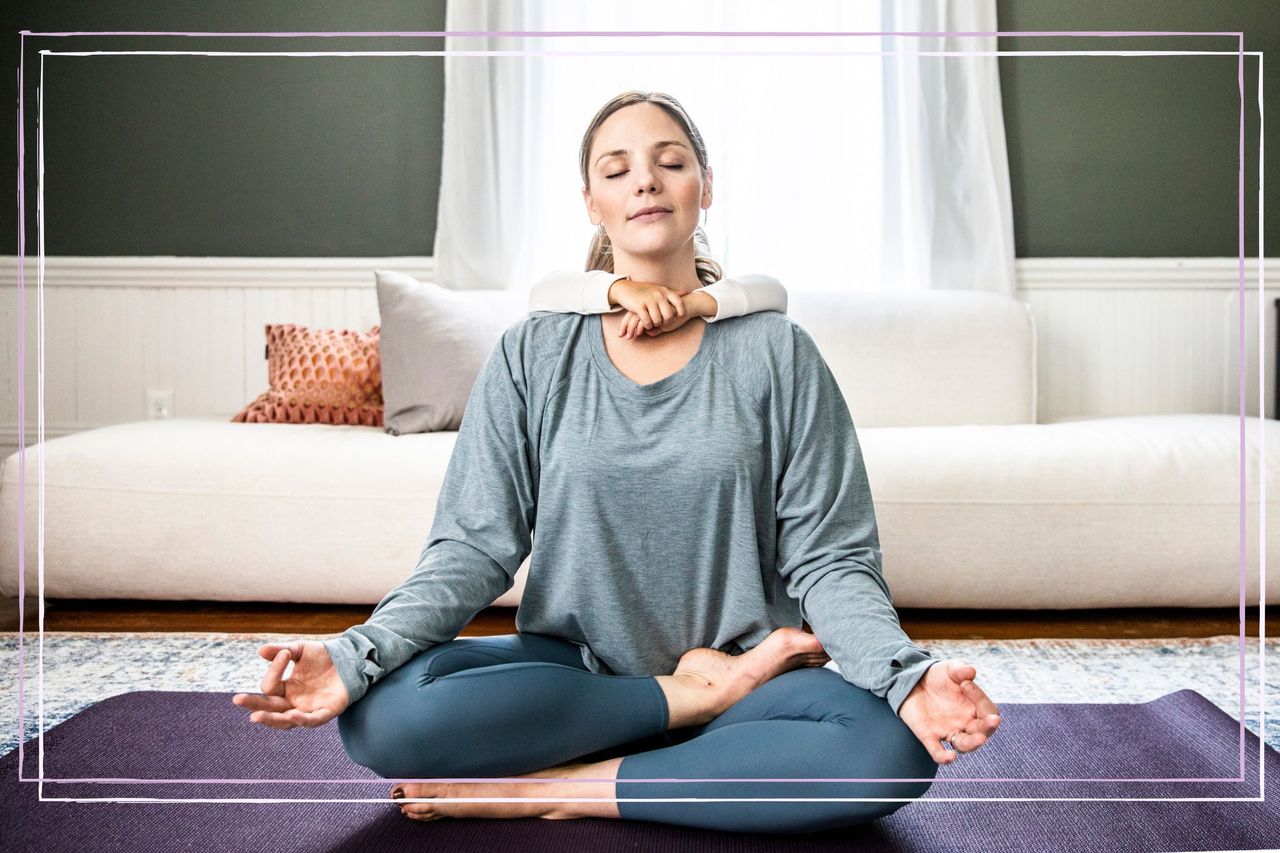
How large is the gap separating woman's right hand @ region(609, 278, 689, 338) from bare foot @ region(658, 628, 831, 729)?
414 millimetres

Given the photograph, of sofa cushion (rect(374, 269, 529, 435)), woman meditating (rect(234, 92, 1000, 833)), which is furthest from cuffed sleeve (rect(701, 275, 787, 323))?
sofa cushion (rect(374, 269, 529, 435))

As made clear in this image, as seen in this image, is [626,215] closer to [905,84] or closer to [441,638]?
[441,638]

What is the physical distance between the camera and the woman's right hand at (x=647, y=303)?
4.31 ft

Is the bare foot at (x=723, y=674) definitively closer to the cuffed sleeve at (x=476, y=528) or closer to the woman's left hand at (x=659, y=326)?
the cuffed sleeve at (x=476, y=528)

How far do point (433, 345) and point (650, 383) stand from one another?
149 centimetres

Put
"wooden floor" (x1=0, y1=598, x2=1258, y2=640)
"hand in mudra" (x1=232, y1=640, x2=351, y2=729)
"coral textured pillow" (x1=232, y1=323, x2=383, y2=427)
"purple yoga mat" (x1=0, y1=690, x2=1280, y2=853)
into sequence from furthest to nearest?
"coral textured pillow" (x1=232, y1=323, x2=383, y2=427), "wooden floor" (x1=0, y1=598, x2=1258, y2=640), "purple yoga mat" (x1=0, y1=690, x2=1280, y2=853), "hand in mudra" (x1=232, y1=640, x2=351, y2=729)

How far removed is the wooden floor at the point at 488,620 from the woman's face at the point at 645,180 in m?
1.16

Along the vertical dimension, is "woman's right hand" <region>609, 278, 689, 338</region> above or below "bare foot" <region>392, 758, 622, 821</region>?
above

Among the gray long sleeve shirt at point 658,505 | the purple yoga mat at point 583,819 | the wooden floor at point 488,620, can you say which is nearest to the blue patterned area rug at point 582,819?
the purple yoga mat at point 583,819

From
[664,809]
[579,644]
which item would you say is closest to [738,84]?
[579,644]

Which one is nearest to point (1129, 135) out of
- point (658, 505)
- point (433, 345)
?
point (433, 345)

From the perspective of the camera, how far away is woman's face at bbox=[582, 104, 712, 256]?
1.29m

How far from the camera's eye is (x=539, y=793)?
133cm

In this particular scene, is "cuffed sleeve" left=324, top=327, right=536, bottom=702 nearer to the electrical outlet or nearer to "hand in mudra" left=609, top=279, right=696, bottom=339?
"hand in mudra" left=609, top=279, right=696, bottom=339
